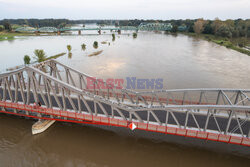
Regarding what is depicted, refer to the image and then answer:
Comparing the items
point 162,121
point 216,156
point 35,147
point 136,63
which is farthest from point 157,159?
point 136,63

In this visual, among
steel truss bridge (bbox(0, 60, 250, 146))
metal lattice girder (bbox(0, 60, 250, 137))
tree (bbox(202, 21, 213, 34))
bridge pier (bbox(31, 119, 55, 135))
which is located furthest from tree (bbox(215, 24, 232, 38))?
bridge pier (bbox(31, 119, 55, 135))

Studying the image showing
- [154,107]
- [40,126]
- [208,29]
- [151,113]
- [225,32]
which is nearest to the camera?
[154,107]

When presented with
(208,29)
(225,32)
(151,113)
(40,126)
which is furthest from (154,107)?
(208,29)

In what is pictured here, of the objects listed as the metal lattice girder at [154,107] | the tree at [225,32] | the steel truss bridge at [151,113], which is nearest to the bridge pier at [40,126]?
the steel truss bridge at [151,113]

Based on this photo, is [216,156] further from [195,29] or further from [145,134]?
[195,29]

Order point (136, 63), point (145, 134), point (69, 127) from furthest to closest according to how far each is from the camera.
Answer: point (136, 63) < point (69, 127) < point (145, 134)

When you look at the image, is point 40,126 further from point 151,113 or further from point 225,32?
point 225,32

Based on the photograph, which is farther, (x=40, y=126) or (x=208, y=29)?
(x=208, y=29)

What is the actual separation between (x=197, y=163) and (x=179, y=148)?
8.59 ft

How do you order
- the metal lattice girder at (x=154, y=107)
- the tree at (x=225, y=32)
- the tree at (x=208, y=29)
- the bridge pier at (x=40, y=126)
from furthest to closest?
1. the tree at (x=208, y=29)
2. the tree at (x=225, y=32)
3. the bridge pier at (x=40, y=126)
4. the metal lattice girder at (x=154, y=107)

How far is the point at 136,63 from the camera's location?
62281 mm

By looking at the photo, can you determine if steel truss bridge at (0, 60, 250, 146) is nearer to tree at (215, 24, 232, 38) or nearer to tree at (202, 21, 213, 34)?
tree at (215, 24, 232, 38)

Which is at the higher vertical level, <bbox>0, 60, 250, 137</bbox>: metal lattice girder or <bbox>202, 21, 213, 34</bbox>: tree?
<bbox>202, 21, 213, 34</bbox>: tree

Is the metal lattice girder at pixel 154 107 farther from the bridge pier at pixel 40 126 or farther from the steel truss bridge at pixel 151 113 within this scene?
the bridge pier at pixel 40 126
